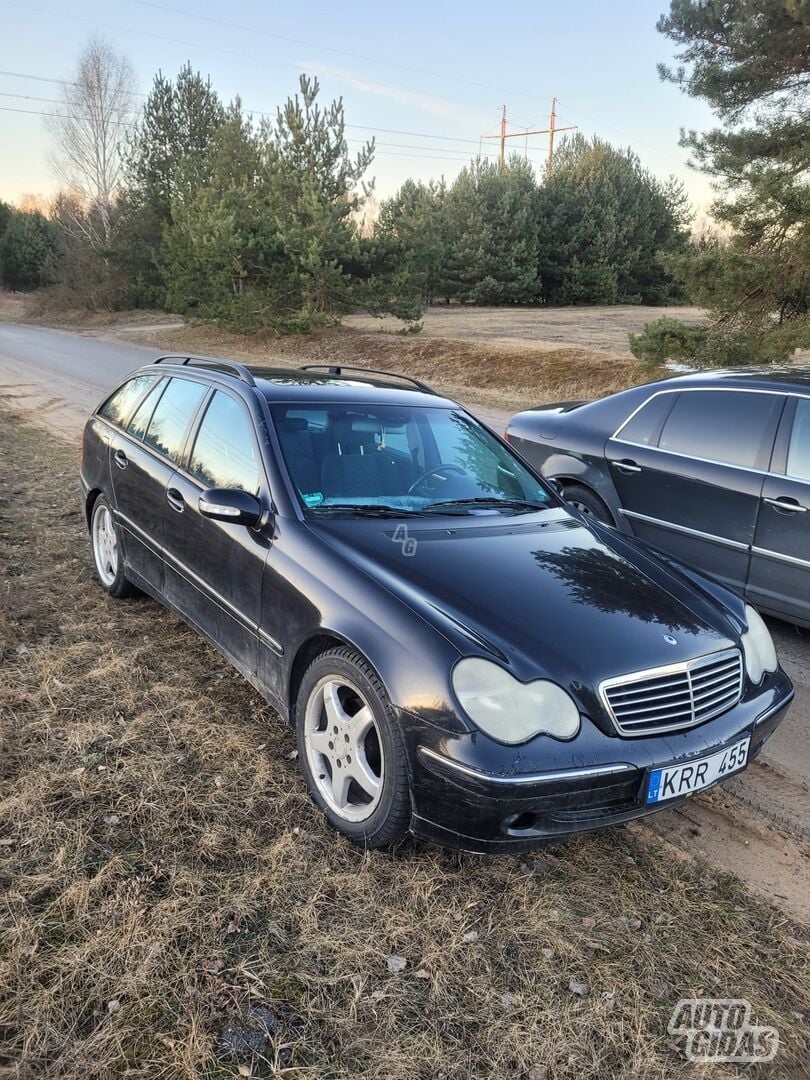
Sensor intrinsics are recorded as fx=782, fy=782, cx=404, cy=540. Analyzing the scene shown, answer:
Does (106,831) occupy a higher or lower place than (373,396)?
lower

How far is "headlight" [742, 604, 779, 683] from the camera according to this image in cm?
300

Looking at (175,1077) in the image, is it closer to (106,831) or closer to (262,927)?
(262,927)

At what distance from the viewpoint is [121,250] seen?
3816cm

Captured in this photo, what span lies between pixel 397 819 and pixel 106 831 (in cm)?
106

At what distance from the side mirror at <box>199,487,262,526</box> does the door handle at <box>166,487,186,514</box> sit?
61 cm

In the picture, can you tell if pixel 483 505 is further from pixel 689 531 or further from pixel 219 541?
pixel 689 531

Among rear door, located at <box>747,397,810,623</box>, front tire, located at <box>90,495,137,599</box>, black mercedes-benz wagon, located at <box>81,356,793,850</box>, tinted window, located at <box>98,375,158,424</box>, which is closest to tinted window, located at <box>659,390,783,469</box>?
rear door, located at <box>747,397,810,623</box>

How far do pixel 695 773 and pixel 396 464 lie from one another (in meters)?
1.85

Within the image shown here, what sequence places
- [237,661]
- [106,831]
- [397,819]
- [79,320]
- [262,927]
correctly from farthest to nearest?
[79,320] < [237,661] < [106,831] < [397,819] < [262,927]

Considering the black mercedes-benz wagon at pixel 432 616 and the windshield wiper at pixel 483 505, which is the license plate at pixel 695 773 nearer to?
the black mercedes-benz wagon at pixel 432 616

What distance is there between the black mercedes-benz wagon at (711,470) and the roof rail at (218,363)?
273 cm

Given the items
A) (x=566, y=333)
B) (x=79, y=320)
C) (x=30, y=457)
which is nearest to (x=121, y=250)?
(x=79, y=320)

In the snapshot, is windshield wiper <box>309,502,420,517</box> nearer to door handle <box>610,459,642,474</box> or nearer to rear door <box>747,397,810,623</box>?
rear door <box>747,397,810,623</box>

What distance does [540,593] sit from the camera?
2881 millimetres
